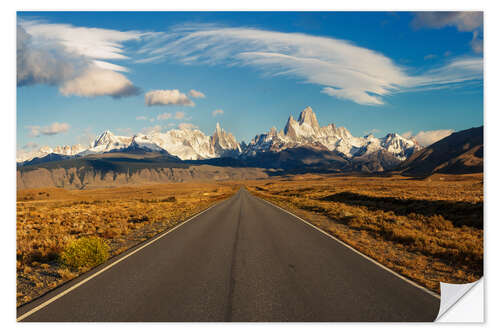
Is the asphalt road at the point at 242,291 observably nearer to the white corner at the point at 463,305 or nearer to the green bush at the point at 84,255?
the white corner at the point at 463,305

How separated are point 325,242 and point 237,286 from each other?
7341 mm

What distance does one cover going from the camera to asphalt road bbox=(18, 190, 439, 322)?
18.9ft

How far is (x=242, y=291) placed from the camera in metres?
6.96

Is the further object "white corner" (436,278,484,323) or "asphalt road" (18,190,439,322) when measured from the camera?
"white corner" (436,278,484,323)

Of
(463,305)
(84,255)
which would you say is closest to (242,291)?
(463,305)

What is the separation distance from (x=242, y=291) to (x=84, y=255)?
6.08m

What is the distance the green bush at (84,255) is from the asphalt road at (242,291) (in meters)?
0.85

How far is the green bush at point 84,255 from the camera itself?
9.77 m

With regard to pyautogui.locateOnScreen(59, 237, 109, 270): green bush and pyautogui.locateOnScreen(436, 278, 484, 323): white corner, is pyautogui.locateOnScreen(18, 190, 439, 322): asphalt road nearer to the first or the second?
pyautogui.locateOnScreen(436, 278, 484, 323): white corner

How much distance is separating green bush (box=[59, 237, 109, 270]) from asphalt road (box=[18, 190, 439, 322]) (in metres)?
0.85

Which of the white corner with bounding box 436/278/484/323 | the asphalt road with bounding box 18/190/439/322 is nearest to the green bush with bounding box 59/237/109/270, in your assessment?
the asphalt road with bounding box 18/190/439/322

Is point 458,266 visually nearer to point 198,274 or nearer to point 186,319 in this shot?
point 198,274

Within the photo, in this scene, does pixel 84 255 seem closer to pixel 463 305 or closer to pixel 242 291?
pixel 242 291
